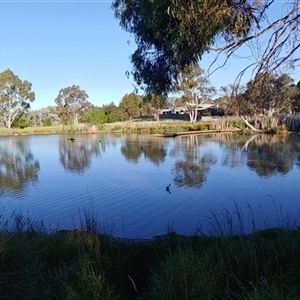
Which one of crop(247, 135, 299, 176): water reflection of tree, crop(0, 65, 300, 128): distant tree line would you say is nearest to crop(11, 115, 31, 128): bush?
crop(0, 65, 300, 128): distant tree line

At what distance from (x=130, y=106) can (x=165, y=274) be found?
51.9m

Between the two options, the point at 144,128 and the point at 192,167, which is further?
the point at 144,128

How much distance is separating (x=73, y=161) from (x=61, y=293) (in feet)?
52.9

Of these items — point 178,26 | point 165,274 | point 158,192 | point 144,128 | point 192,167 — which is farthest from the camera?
point 144,128

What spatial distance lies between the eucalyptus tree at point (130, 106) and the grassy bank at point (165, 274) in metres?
50.9

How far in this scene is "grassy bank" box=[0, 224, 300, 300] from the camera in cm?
234

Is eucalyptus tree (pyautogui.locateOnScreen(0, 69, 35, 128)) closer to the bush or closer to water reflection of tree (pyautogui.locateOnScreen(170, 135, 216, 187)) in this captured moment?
the bush

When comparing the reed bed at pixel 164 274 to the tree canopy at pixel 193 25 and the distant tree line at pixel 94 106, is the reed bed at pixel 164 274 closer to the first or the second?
the tree canopy at pixel 193 25

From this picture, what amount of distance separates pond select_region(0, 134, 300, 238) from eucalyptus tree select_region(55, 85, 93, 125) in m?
41.5

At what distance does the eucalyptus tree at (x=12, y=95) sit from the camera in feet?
162

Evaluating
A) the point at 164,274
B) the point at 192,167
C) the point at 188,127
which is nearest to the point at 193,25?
the point at 164,274

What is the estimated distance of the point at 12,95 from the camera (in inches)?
2007

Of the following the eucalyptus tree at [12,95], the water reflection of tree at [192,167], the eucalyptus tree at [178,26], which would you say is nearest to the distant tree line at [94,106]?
the eucalyptus tree at [12,95]

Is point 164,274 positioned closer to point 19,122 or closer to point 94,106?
point 19,122
